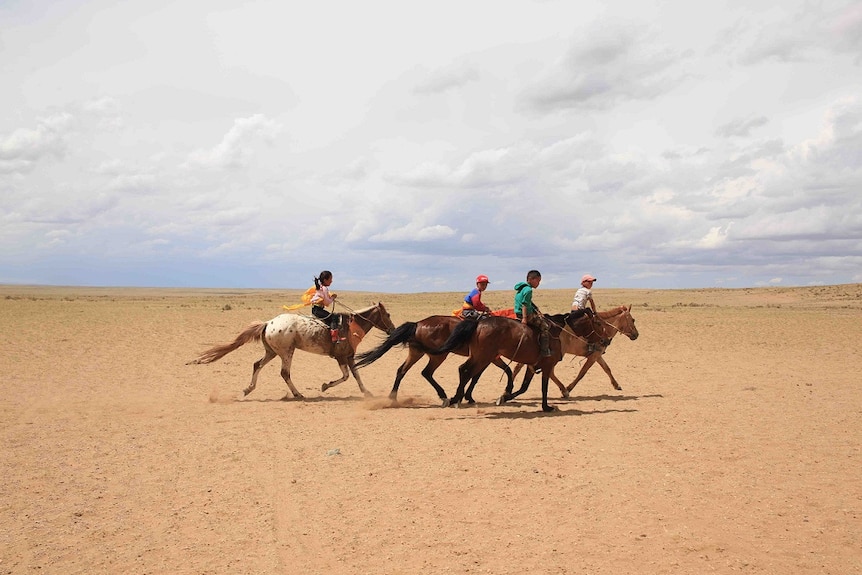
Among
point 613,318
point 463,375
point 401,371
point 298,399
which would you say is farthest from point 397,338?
point 613,318

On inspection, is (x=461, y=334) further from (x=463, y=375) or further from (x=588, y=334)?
(x=588, y=334)

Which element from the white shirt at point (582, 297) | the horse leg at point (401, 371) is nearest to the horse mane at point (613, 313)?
the white shirt at point (582, 297)

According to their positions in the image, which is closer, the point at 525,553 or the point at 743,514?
the point at 525,553

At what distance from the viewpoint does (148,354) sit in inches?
779

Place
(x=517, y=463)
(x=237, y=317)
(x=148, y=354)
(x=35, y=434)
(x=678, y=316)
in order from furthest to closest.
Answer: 1. (x=678, y=316)
2. (x=237, y=317)
3. (x=148, y=354)
4. (x=35, y=434)
5. (x=517, y=463)

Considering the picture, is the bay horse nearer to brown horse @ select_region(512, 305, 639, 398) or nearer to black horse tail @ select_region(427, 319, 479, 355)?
black horse tail @ select_region(427, 319, 479, 355)

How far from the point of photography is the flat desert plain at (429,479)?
549cm

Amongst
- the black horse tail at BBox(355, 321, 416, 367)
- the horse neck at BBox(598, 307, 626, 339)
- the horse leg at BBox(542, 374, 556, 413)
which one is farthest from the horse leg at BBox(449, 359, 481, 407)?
the horse neck at BBox(598, 307, 626, 339)

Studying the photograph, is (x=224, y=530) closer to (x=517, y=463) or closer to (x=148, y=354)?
(x=517, y=463)

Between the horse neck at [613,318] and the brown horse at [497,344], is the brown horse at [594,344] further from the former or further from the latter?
the brown horse at [497,344]

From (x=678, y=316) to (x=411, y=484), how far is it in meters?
32.2

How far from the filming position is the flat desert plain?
5.49 metres

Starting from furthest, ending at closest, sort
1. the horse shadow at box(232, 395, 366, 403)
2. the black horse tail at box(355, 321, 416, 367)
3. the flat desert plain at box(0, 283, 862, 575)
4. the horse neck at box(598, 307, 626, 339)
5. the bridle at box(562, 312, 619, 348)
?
1. the horse neck at box(598, 307, 626, 339)
2. the horse shadow at box(232, 395, 366, 403)
3. the bridle at box(562, 312, 619, 348)
4. the black horse tail at box(355, 321, 416, 367)
5. the flat desert plain at box(0, 283, 862, 575)

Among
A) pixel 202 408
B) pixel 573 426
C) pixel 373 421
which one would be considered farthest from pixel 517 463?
pixel 202 408
